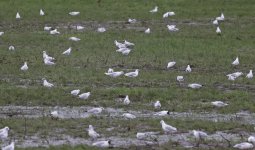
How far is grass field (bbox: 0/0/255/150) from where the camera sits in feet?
78.3

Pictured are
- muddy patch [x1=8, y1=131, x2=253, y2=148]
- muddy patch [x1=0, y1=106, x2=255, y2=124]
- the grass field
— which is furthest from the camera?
the grass field

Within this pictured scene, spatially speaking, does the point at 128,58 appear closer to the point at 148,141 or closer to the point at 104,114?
the point at 104,114

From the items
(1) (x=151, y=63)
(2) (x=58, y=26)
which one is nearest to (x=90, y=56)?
(1) (x=151, y=63)

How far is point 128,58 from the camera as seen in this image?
3294 cm

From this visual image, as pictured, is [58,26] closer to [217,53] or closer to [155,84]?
[217,53]

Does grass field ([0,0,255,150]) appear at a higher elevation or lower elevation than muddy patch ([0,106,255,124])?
lower

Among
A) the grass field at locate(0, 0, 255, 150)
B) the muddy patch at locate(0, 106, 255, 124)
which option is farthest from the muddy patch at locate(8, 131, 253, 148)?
the muddy patch at locate(0, 106, 255, 124)

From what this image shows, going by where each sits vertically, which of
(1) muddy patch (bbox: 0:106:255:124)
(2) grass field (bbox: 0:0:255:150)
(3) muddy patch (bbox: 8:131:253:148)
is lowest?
(2) grass field (bbox: 0:0:255:150)

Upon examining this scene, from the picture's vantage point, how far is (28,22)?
1750 inches

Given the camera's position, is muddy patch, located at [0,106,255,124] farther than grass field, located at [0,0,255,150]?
No

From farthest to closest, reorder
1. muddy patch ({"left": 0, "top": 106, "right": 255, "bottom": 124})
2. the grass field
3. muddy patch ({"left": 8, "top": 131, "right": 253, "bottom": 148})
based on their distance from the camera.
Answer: the grass field → muddy patch ({"left": 0, "top": 106, "right": 255, "bottom": 124}) → muddy patch ({"left": 8, "top": 131, "right": 253, "bottom": 148})

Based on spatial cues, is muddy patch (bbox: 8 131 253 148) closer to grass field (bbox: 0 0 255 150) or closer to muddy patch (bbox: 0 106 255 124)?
grass field (bbox: 0 0 255 150)

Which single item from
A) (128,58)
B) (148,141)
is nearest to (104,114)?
(148,141)

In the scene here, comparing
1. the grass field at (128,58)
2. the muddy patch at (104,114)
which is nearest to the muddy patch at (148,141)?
the grass field at (128,58)
